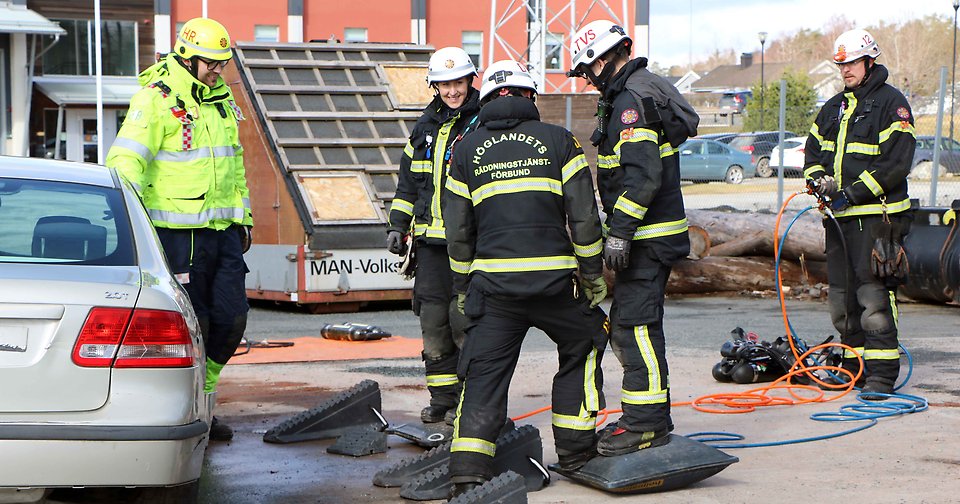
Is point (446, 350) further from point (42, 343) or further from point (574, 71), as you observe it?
point (42, 343)

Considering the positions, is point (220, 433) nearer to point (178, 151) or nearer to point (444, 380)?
point (444, 380)

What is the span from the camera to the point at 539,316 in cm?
505

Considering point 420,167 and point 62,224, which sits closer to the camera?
point 62,224

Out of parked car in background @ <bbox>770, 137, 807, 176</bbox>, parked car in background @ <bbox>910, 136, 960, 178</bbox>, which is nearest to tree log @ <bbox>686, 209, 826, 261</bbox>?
parked car in background @ <bbox>910, 136, 960, 178</bbox>

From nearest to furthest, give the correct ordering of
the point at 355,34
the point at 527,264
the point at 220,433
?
the point at 527,264 < the point at 220,433 < the point at 355,34

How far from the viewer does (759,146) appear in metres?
25.4

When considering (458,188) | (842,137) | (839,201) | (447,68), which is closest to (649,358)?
(458,188)

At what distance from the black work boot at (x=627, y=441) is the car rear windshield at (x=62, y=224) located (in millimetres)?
2241

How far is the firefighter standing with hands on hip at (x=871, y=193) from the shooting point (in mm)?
7402

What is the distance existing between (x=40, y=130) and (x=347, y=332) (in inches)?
1015

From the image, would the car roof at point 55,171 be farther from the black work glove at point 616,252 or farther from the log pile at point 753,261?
the log pile at point 753,261

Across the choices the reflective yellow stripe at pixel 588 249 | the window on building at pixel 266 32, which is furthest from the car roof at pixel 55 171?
the window on building at pixel 266 32

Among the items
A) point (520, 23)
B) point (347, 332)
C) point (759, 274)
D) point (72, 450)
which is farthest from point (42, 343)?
point (520, 23)

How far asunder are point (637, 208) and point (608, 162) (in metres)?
0.39
